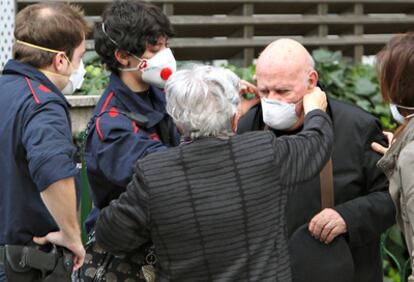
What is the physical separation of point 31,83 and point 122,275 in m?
0.82

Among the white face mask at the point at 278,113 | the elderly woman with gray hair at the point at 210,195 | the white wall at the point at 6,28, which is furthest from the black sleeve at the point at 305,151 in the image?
the white wall at the point at 6,28

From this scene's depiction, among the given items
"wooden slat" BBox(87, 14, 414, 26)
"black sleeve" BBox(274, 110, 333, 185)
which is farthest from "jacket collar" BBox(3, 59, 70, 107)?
"wooden slat" BBox(87, 14, 414, 26)

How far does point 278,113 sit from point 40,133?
987mm

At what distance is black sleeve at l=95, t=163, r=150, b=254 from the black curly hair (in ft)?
2.37

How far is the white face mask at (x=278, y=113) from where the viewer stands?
376cm

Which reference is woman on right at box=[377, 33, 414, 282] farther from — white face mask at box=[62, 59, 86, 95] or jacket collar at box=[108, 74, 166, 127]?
white face mask at box=[62, 59, 86, 95]

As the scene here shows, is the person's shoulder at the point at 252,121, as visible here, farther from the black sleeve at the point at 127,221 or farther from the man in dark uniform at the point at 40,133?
the black sleeve at the point at 127,221

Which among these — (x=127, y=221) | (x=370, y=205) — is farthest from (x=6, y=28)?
(x=127, y=221)

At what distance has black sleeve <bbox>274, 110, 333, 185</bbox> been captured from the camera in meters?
3.18

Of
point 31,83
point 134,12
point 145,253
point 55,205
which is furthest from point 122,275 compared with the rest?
point 134,12

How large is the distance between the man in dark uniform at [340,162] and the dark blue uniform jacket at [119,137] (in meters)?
0.45

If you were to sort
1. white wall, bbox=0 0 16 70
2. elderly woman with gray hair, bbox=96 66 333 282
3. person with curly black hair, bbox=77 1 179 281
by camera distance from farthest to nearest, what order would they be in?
→ white wall, bbox=0 0 16 70, person with curly black hair, bbox=77 1 179 281, elderly woman with gray hair, bbox=96 66 333 282

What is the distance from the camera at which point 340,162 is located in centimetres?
380

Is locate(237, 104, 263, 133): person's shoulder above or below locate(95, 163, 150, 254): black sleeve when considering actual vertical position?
above
